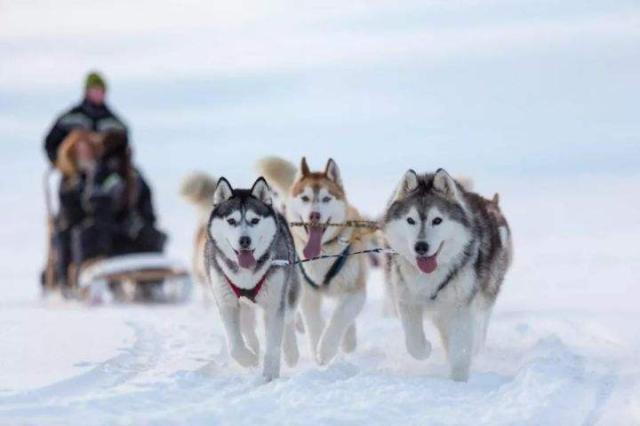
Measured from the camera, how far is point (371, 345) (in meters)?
6.68

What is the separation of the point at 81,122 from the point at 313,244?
628 cm

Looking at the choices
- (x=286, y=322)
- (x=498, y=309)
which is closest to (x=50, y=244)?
(x=498, y=309)

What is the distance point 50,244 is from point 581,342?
6448 millimetres

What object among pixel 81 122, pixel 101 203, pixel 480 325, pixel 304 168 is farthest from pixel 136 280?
pixel 480 325

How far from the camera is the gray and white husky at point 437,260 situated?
16.8ft

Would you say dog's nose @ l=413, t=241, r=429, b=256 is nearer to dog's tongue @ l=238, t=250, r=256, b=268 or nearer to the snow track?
the snow track

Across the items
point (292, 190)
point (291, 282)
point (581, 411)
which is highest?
point (292, 190)

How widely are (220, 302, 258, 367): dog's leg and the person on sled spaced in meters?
6.20

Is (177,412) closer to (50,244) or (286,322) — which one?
(286,322)

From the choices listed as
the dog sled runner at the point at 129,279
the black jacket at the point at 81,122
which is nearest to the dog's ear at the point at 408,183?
the dog sled runner at the point at 129,279

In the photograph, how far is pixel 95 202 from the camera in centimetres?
1134

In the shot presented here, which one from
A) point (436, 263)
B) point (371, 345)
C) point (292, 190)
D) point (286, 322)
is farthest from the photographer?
point (371, 345)

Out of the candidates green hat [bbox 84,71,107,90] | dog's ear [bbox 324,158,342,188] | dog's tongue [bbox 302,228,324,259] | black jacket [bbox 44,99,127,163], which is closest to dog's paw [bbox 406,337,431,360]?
dog's tongue [bbox 302,228,324,259]

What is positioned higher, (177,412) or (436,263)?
(436,263)
